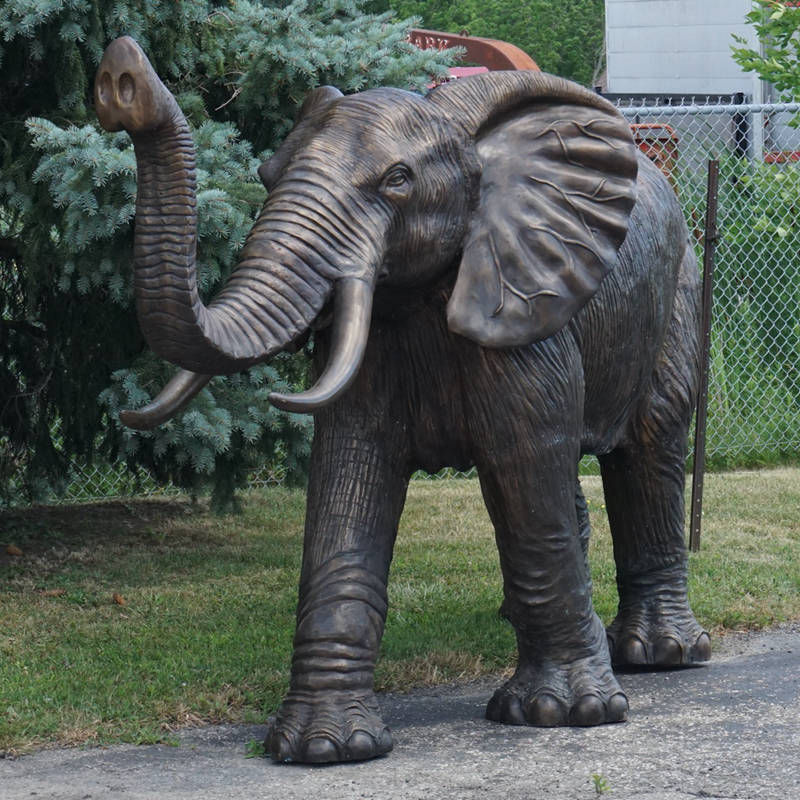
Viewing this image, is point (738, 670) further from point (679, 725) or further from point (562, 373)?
point (562, 373)

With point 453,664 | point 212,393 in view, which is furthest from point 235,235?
point 453,664

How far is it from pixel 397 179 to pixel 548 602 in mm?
1401

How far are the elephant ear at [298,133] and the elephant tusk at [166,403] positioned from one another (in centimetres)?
66

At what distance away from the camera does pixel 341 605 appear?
182 inches

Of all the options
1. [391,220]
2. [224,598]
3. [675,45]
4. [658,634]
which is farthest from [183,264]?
[675,45]

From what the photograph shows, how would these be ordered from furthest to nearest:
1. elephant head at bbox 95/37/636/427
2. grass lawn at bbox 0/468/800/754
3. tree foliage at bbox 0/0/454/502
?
1. tree foliage at bbox 0/0/454/502
2. grass lawn at bbox 0/468/800/754
3. elephant head at bbox 95/37/636/427

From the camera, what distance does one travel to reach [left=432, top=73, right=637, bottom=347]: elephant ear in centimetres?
453

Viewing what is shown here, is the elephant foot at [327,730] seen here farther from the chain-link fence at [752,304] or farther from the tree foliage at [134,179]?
the chain-link fence at [752,304]

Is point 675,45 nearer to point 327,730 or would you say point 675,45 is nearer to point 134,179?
point 134,179

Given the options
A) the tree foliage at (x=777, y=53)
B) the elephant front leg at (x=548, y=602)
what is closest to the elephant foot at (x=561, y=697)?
the elephant front leg at (x=548, y=602)

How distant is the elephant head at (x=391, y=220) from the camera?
3787mm

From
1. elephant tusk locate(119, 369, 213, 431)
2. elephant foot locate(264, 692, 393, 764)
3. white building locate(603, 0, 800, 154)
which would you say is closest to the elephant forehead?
elephant tusk locate(119, 369, 213, 431)

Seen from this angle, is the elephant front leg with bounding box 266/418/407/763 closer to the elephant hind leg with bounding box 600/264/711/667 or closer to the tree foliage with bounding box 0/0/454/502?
the elephant hind leg with bounding box 600/264/711/667

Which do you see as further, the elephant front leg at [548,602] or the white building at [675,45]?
the white building at [675,45]
